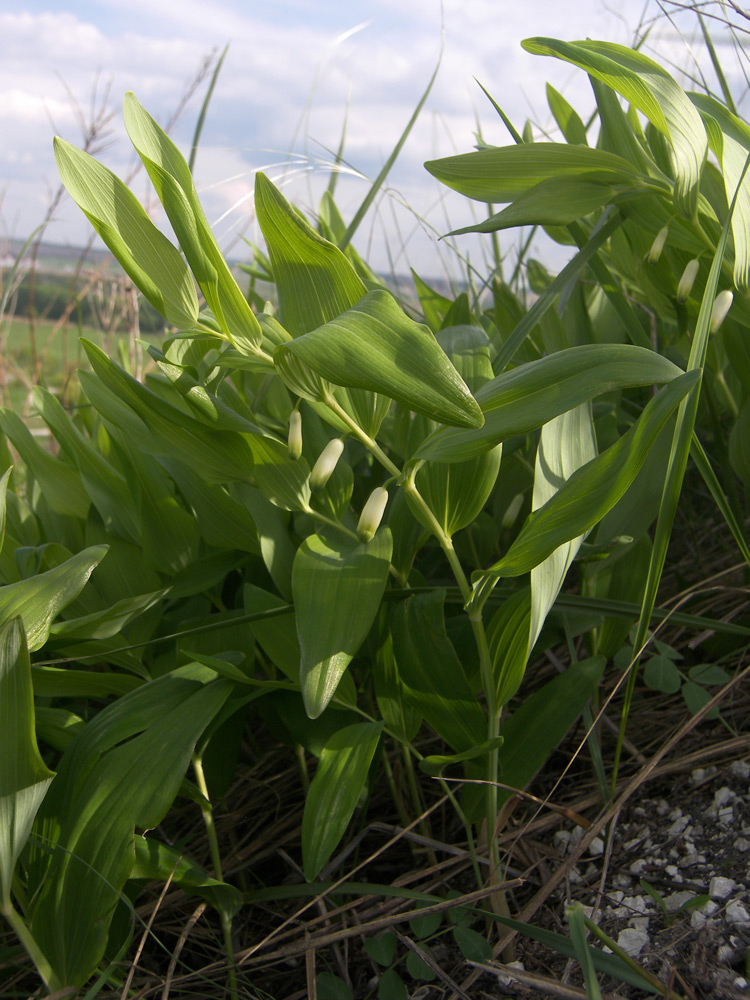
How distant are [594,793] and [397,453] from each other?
0.39 metres

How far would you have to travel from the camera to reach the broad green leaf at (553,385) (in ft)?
1.47

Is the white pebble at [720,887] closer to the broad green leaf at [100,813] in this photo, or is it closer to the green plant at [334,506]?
the green plant at [334,506]

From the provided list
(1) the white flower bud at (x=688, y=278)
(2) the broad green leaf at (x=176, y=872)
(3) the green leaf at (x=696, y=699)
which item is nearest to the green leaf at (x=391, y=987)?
(2) the broad green leaf at (x=176, y=872)

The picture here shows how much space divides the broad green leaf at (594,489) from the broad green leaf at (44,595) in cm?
27

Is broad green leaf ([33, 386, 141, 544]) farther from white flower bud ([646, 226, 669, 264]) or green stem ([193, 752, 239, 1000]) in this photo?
white flower bud ([646, 226, 669, 264])

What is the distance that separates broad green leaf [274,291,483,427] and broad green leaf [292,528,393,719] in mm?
152

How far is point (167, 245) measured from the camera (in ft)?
1.70

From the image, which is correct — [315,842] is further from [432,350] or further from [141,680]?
[432,350]

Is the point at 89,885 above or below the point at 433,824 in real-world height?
above

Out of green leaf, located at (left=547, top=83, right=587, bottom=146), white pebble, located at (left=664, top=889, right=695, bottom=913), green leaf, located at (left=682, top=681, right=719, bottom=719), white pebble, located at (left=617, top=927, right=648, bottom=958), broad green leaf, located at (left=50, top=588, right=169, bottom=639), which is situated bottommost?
white pebble, located at (left=617, top=927, right=648, bottom=958)

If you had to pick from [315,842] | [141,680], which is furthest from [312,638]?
[141,680]

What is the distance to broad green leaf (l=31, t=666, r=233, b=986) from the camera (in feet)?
1.75

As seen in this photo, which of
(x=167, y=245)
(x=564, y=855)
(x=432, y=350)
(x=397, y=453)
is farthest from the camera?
(x=397, y=453)

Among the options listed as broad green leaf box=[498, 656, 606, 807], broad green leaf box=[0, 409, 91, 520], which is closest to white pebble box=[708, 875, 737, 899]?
broad green leaf box=[498, 656, 606, 807]
